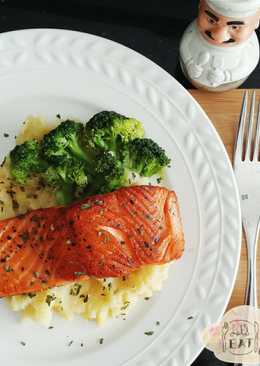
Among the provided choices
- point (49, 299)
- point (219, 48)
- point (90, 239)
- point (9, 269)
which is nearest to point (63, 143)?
point (90, 239)

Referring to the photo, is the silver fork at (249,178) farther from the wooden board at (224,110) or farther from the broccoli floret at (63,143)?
the broccoli floret at (63,143)

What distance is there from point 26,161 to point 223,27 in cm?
124

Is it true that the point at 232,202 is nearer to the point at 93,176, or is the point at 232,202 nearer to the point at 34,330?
the point at 93,176

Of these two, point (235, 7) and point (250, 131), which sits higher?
point (235, 7)

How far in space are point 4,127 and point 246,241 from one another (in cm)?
149

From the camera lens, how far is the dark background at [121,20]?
4035 millimetres

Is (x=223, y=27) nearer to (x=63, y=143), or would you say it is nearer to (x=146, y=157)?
(x=146, y=157)

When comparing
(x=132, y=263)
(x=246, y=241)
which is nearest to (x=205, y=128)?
(x=246, y=241)

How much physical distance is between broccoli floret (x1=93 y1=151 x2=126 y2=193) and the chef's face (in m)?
0.88

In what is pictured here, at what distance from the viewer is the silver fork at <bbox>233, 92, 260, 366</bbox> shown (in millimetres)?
3514

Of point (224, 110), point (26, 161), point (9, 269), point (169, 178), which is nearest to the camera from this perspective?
point (9, 269)

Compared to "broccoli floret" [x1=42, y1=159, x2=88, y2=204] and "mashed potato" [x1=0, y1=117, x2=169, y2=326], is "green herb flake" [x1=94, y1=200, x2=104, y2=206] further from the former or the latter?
"mashed potato" [x1=0, y1=117, x2=169, y2=326]

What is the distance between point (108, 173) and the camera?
10.3ft

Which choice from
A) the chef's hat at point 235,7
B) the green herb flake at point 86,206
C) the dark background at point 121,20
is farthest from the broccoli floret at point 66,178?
the dark background at point 121,20
